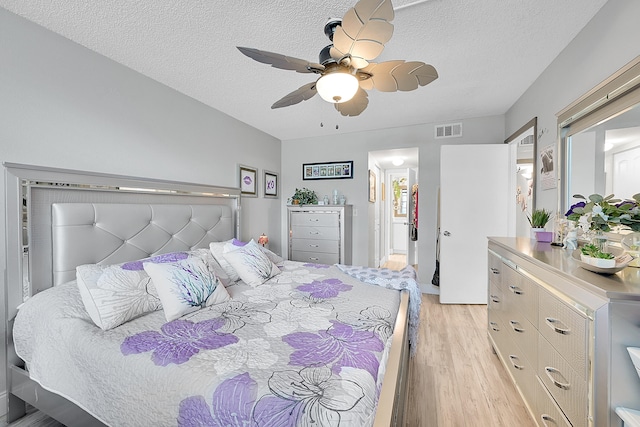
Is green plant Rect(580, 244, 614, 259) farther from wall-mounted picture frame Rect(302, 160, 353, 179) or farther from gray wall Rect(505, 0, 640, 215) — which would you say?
wall-mounted picture frame Rect(302, 160, 353, 179)

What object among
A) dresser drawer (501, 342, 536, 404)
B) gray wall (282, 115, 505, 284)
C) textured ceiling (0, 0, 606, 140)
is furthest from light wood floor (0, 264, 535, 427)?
textured ceiling (0, 0, 606, 140)

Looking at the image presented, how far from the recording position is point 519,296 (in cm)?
165

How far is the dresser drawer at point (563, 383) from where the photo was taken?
103 centimetres

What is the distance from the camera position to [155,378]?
3.39 feet

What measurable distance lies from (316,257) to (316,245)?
18 centimetres

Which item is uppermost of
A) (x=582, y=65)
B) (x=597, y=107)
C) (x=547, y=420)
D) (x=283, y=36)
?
(x=283, y=36)

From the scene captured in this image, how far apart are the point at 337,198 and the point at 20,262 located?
3408 millimetres

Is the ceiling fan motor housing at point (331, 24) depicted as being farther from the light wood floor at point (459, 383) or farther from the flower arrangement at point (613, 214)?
the light wood floor at point (459, 383)

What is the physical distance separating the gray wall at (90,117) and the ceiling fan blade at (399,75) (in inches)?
76.0

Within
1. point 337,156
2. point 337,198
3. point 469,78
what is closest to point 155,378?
point 469,78

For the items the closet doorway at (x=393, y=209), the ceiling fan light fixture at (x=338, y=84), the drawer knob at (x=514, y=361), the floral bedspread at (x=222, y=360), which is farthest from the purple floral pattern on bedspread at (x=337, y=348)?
the closet doorway at (x=393, y=209)

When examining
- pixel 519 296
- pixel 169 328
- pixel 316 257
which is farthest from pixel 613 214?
pixel 316 257

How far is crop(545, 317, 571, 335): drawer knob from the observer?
1.13m

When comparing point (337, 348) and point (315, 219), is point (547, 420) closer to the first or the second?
point (337, 348)
